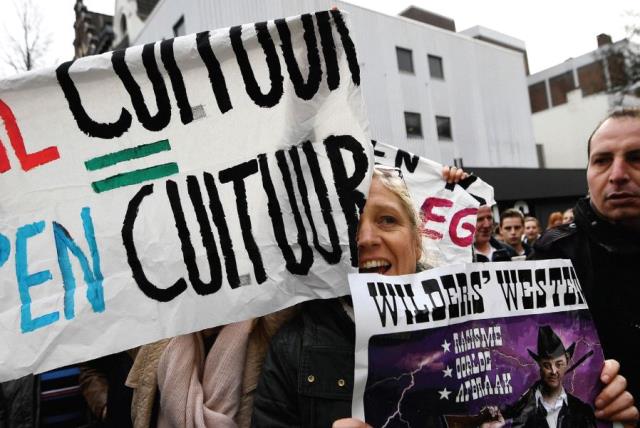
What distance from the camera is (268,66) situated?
1717 mm

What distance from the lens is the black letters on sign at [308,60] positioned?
5.57 ft

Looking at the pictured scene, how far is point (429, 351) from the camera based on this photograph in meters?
1.29

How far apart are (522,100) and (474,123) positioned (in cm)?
428

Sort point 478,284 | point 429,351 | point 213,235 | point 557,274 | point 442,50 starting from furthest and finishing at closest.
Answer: point 442,50 < point 213,235 < point 557,274 < point 478,284 < point 429,351

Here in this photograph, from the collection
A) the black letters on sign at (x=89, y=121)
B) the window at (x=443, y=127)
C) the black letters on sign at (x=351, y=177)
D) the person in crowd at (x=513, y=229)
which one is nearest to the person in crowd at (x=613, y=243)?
the black letters on sign at (x=351, y=177)

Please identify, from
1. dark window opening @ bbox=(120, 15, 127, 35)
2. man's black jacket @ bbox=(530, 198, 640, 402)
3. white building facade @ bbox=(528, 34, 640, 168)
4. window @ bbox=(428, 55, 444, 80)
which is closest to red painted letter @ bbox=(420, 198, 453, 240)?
man's black jacket @ bbox=(530, 198, 640, 402)

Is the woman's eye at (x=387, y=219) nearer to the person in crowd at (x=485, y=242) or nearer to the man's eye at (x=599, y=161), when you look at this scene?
the man's eye at (x=599, y=161)

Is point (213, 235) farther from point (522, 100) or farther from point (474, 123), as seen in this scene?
point (522, 100)

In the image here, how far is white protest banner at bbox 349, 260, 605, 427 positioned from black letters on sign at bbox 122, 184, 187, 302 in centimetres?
68

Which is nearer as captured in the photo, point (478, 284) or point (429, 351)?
point (429, 351)

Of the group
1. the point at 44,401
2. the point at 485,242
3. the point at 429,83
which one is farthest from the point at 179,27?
the point at 44,401

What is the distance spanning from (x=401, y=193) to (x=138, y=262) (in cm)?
89

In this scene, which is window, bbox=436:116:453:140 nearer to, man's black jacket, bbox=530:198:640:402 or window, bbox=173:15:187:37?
window, bbox=173:15:187:37

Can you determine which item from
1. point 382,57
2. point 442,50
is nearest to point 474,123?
point 442,50
